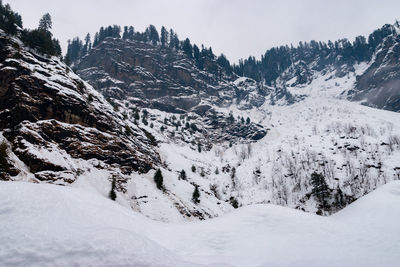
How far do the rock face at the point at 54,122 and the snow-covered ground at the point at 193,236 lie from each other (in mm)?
33715

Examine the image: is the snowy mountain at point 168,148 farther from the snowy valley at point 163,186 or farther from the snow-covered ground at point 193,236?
the snow-covered ground at point 193,236

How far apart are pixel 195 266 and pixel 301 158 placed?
116 meters

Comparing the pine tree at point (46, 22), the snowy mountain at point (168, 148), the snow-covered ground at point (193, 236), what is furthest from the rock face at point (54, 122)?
the pine tree at point (46, 22)

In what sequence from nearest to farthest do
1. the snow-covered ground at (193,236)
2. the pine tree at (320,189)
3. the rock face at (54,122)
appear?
the snow-covered ground at (193,236), the rock face at (54,122), the pine tree at (320,189)

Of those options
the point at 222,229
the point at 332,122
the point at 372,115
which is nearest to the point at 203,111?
the point at 332,122

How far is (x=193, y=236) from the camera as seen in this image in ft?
36.1

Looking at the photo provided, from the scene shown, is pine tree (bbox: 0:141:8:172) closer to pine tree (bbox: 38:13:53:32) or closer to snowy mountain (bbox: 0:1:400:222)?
snowy mountain (bbox: 0:1:400:222)

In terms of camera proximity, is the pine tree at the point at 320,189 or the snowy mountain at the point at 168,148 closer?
the snowy mountain at the point at 168,148

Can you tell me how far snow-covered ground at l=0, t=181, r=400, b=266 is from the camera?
654 cm

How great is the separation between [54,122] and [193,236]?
154ft

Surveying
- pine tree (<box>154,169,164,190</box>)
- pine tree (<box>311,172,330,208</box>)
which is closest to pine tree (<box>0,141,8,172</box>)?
pine tree (<box>154,169,164,190</box>)

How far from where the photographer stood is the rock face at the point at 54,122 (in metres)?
39.7

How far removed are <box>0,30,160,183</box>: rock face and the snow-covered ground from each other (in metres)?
33.7

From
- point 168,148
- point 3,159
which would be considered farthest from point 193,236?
point 168,148
